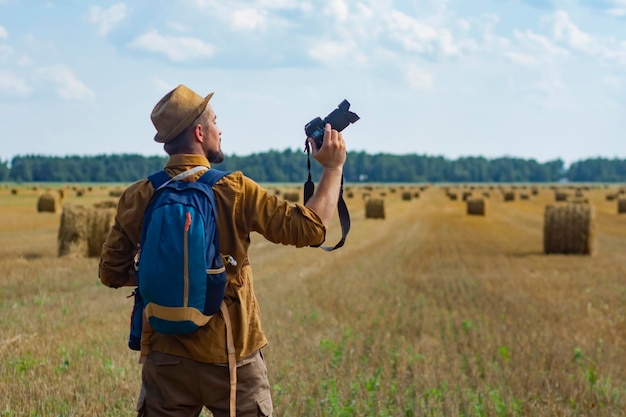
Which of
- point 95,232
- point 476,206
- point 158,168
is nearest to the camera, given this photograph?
point 95,232

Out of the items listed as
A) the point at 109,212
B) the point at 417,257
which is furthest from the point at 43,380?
the point at 417,257

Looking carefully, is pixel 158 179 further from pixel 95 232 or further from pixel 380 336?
pixel 95 232

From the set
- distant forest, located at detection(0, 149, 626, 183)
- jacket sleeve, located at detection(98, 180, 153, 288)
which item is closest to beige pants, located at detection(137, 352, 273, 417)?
jacket sleeve, located at detection(98, 180, 153, 288)

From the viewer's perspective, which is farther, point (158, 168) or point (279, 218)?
point (158, 168)

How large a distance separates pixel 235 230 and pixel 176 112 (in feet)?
1.86

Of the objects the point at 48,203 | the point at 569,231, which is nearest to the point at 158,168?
the point at 48,203

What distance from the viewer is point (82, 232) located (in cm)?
1881

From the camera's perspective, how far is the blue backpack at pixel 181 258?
3344 mm

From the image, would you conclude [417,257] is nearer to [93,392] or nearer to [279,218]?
[93,392]

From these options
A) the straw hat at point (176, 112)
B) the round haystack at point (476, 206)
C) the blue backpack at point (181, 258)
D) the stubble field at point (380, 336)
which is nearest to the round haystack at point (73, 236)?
the stubble field at point (380, 336)

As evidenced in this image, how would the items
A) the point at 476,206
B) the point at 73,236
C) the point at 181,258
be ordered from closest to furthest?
the point at 181,258 → the point at 73,236 → the point at 476,206

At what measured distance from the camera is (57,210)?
41.9m

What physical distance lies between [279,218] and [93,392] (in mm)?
3558

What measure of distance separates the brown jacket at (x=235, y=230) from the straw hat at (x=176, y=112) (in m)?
0.12
